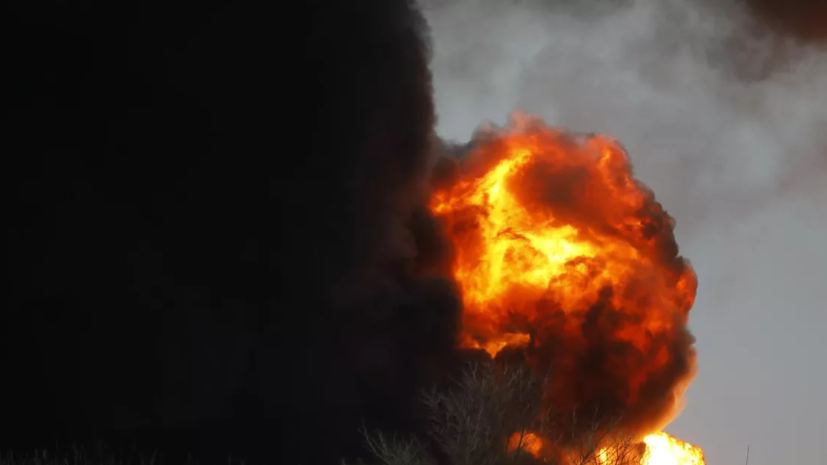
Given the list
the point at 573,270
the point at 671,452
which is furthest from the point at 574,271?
the point at 671,452

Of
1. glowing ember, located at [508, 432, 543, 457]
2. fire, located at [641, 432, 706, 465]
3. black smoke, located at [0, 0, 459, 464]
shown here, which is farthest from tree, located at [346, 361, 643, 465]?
black smoke, located at [0, 0, 459, 464]

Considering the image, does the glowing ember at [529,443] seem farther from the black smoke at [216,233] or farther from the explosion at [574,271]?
the black smoke at [216,233]

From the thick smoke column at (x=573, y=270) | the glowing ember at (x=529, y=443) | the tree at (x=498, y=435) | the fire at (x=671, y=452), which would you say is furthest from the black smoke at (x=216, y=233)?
the fire at (x=671, y=452)

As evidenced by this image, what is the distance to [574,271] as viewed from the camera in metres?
54.4

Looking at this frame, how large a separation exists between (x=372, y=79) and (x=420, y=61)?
9.58 ft

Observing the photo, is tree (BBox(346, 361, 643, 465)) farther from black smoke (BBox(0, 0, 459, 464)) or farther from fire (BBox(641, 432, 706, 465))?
black smoke (BBox(0, 0, 459, 464))

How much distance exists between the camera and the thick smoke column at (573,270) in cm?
5391

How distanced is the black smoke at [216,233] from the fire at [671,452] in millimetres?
11159

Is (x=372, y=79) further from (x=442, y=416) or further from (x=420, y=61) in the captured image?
(x=442, y=416)

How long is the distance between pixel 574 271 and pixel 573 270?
0.24ft

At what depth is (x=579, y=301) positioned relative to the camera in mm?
54156

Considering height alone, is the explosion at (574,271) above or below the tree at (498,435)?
above

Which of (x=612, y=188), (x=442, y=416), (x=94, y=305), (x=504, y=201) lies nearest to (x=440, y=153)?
Result: (x=504, y=201)

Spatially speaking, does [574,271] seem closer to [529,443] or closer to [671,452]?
[671,452]
